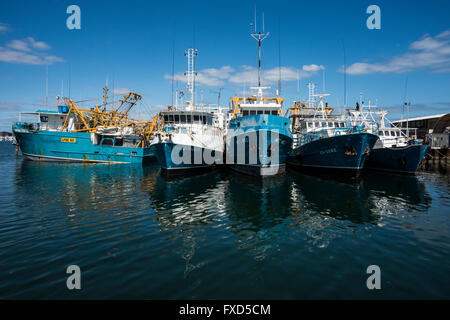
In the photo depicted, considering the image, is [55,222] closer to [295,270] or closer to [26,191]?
[26,191]

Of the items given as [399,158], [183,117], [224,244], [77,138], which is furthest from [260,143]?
[77,138]

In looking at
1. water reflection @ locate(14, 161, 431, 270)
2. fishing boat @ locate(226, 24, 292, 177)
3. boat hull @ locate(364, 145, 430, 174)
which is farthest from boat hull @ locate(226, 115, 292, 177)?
boat hull @ locate(364, 145, 430, 174)

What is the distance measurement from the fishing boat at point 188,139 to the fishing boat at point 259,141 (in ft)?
8.18

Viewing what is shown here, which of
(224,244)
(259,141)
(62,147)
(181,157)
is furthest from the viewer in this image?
(62,147)

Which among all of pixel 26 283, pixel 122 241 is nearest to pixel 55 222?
pixel 122 241

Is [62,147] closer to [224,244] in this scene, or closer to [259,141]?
[259,141]

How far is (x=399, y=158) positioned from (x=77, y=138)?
1553 inches

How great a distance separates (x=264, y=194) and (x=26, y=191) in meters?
15.0

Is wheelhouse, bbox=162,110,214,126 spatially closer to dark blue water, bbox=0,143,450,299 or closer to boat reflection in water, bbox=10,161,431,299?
boat reflection in water, bbox=10,161,431,299

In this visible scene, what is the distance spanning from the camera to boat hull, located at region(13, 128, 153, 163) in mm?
32781

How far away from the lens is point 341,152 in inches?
767

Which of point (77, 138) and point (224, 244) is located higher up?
point (77, 138)

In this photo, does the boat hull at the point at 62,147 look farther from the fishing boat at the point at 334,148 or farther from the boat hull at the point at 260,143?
the fishing boat at the point at 334,148

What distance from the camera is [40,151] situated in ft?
109
